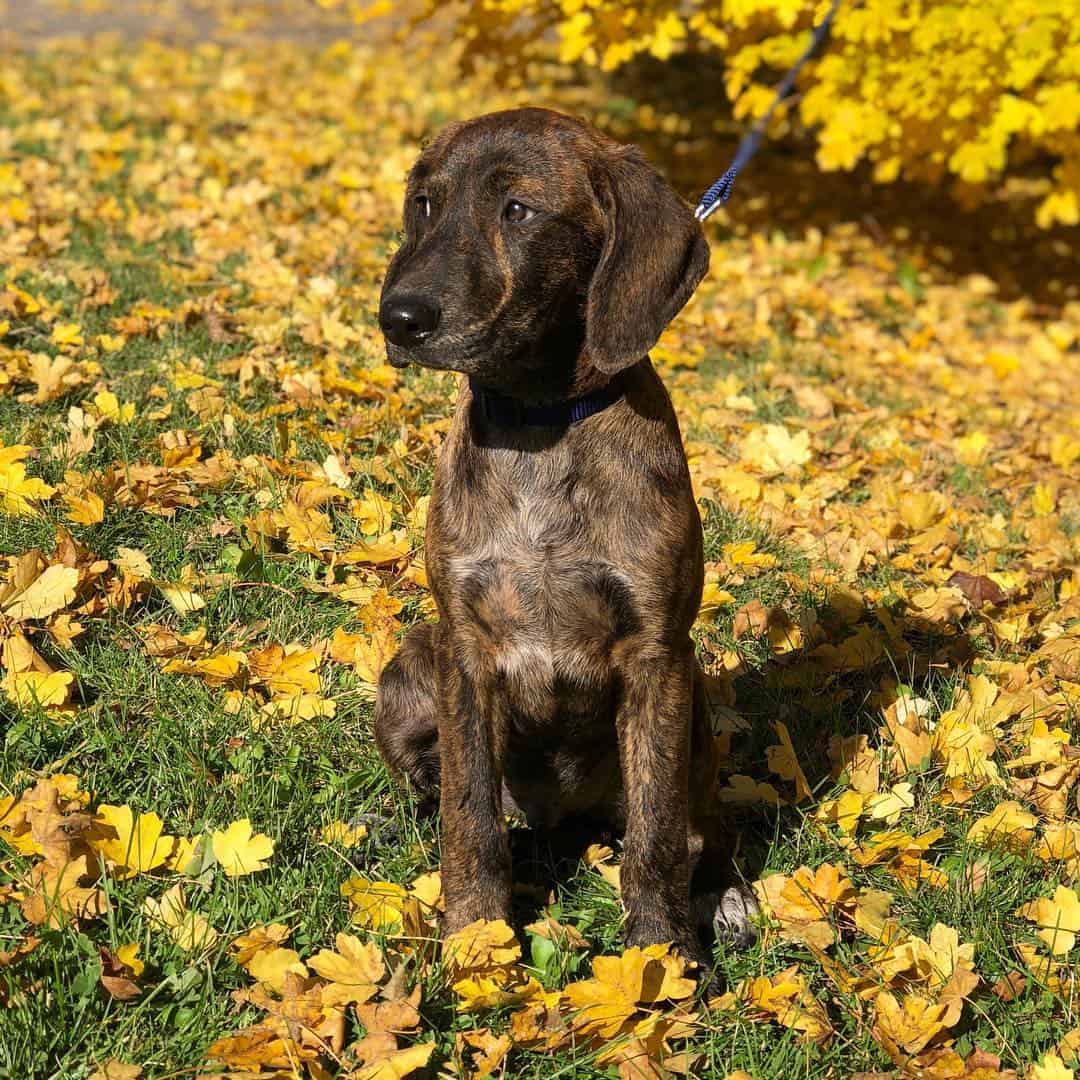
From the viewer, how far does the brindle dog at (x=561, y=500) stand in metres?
2.86

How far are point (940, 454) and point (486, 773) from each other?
4.10m

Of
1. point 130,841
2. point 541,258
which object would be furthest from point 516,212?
point 130,841

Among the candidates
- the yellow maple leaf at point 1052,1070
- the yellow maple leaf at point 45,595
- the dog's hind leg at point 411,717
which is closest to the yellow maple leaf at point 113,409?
the yellow maple leaf at point 45,595

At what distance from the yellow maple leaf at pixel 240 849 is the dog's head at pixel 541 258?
44.7 inches

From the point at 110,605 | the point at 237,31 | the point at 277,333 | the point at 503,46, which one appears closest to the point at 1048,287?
the point at 503,46

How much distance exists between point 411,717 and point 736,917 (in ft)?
3.13

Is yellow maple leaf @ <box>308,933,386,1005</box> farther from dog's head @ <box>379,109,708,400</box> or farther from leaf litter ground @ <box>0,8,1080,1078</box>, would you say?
dog's head @ <box>379,109,708,400</box>

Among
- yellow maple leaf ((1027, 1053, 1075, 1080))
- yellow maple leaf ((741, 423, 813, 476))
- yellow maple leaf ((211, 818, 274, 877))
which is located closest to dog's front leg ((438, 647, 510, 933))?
yellow maple leaf ((211, 818, 274, 877))

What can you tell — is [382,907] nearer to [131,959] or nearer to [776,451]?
[131,959]

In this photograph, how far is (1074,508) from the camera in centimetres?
593

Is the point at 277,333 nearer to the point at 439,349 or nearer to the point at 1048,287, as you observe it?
the point at 439,349

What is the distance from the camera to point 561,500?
2.90m

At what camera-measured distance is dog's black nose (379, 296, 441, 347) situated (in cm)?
271

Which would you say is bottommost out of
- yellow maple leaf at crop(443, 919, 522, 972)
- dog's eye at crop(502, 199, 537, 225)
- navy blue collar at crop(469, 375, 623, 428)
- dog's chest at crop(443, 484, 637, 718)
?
yellow maple leaf at crop(443, 919, 522, 972)
